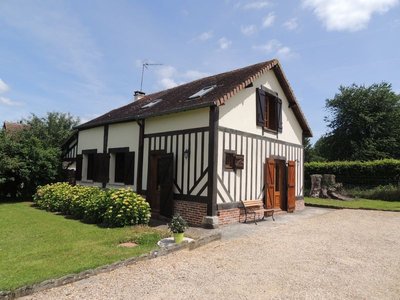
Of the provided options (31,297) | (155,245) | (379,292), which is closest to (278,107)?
(155,245)

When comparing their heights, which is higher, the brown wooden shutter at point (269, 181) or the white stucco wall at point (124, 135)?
the white stucco wall at point (124, 135)

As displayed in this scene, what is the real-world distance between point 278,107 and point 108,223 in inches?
293

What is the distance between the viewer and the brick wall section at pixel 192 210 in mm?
9555

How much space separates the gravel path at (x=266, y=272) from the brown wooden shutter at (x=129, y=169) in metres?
5.14

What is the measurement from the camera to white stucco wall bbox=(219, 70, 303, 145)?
33.5ft

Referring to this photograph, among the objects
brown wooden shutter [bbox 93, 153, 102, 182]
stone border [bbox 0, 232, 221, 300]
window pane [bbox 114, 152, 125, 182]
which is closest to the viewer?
stone border [bbox 0, 232, 221, 300]

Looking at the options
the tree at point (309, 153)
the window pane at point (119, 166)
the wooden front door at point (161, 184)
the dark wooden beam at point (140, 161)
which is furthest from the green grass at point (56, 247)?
the tree at point (309, 153)

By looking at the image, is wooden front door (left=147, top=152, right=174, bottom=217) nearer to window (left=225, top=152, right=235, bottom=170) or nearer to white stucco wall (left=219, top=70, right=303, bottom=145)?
window (left=225, top=152, right=235, bottom=170)

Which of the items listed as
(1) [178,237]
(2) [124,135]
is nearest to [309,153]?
(2) [124,135]

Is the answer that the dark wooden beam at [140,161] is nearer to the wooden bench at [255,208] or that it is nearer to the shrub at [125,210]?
the shrub at [125,210]

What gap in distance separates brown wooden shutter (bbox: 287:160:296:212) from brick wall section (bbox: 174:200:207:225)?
4.66m

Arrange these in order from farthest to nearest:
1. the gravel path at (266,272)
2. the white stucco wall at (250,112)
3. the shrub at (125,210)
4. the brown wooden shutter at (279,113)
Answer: the brown wooden shutter at (279,113), the white stucco wall at (250,112), the shrub at (125,210), the gravel path at (266,272)

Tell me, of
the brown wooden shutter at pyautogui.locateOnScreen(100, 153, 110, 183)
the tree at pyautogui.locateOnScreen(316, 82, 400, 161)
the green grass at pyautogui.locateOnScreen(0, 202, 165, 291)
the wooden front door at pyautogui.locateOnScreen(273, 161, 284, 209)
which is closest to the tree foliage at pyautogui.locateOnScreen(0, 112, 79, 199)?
the brown wooden shutter at pyautogui.locateOnScreen(100, 153, 110, 183)

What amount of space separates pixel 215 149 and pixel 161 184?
2420mm
